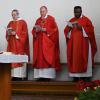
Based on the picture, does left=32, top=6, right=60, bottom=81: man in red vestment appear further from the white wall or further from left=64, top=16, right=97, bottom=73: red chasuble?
the white wall

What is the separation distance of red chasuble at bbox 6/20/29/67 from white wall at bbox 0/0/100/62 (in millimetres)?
670

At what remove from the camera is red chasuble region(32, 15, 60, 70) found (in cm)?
782

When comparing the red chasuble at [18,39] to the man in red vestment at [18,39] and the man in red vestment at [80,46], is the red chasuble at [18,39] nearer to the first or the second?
the man in red vestment at [18,39]

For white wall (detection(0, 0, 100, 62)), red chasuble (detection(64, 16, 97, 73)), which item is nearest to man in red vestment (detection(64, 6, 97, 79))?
red chasuble (detection(64, 16, 97, 73))

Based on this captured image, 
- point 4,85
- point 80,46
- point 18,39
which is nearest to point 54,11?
point 18,39

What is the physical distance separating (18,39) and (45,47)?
0.81 m

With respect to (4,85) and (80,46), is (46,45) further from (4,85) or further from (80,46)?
(4,85)

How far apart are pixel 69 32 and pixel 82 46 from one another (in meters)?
0.48

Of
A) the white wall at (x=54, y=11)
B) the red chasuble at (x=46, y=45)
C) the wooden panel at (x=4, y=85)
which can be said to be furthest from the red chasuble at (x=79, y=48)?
the wooden panel at (x=4, y=85)

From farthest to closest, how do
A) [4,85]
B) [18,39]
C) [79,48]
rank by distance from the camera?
[18,39] → [79,48] → [4,85]

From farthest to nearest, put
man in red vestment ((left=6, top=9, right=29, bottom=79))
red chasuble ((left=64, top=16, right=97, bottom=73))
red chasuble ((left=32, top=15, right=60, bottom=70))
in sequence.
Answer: man in red vestment ((left=6, top=9, right=29, bottom=79))
red chasuble ((left=32, top=15, right=60, bottom=70))
red chasuble ((left=64, top=16, right=97, bottom=73))

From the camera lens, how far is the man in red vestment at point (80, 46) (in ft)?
24.9

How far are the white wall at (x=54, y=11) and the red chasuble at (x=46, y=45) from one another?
916mm

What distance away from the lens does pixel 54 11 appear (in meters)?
9.00
